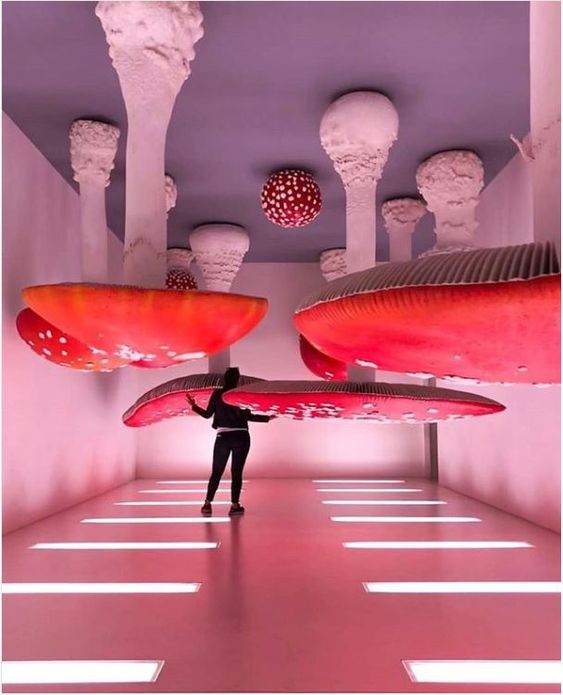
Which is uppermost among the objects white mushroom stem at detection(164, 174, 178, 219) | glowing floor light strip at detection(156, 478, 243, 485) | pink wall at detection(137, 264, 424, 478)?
white mushroom stem at detection(164, 174, 178, 219)

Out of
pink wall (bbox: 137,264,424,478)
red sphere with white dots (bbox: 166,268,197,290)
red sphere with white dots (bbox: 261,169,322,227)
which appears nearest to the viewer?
red sphere with white dots (bbox: 261,169,322,227)

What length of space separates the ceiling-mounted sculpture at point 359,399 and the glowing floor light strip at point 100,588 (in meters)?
0.87

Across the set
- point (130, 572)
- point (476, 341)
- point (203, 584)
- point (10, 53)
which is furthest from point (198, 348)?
point (10, 53)

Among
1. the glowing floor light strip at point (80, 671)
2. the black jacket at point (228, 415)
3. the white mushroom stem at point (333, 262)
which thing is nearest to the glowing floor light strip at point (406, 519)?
the black jacket at point (228, 415)

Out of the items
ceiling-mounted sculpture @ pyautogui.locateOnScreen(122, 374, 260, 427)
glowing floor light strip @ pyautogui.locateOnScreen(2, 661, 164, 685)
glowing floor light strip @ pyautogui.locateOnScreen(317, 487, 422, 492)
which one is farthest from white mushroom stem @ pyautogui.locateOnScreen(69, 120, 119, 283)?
glowing floor light strip @ pyautogui.locateOnScreen(317, 487, 422, 492)

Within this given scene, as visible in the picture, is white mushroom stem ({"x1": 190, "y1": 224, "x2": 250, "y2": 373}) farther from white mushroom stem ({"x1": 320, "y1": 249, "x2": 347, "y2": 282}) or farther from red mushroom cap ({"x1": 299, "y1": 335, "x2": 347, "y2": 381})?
white mushroom stem ({"x1": 320, "y1": 249, "x2": 347, "y2": 282})

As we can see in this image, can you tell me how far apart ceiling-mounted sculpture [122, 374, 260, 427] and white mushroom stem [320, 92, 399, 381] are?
3.21ft

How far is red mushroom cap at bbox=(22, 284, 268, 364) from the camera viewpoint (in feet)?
5.47

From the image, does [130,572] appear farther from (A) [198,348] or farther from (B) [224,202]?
(B) [224,202]

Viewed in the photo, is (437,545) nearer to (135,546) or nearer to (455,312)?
(135,546)

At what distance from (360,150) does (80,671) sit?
326cm

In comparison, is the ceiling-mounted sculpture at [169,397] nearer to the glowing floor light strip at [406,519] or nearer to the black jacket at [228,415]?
the black jacket at [228,415]

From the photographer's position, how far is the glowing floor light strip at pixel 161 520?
16.2 ft

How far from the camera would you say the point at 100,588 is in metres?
3.01
